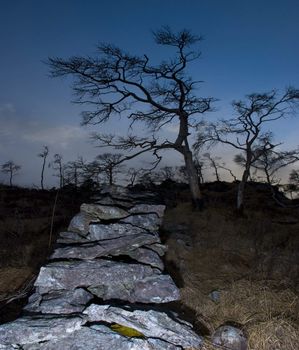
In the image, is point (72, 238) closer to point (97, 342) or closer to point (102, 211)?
point (102, 211)

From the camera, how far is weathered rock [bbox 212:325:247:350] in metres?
5.19

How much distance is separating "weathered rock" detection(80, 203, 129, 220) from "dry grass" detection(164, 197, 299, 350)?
2149mm

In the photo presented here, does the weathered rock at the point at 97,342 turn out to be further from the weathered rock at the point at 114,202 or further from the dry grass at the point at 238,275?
the weathered rock at the point at 114,202

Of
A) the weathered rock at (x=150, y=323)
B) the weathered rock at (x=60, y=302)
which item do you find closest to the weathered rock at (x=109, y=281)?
the weathered rock at (x=60, y=302)

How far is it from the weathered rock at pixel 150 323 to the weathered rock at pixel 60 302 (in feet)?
1.28

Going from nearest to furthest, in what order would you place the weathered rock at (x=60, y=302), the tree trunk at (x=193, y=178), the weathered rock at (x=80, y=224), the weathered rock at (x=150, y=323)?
the weathered rock at (x=150, y=323) < the weathered rock at (x=60, y=302) < the weathered rock at (x=80, y=224) < the tree trunk at (x=193, y=178)

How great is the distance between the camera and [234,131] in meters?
18.2

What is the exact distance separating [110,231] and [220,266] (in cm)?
398

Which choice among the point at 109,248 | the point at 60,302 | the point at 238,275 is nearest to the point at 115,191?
the point at 109,248

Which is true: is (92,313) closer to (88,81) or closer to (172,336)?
(172,336)

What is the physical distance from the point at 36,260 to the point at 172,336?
5416 mm

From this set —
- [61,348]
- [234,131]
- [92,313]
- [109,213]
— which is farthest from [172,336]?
[234,131]

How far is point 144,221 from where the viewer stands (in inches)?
302

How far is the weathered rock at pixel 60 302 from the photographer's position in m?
4.90
